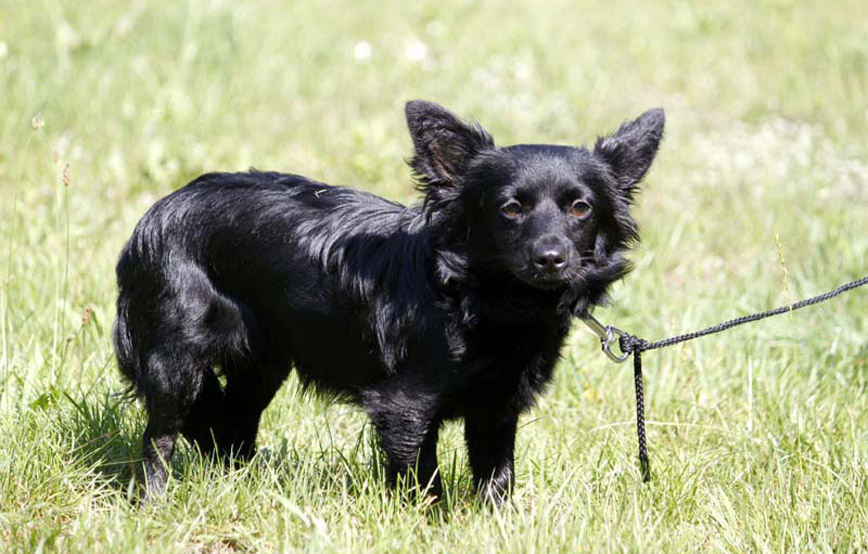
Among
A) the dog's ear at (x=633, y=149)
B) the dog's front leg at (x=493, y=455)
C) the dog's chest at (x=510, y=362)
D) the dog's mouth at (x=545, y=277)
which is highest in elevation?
the dog's ear at (x=633, y=149)

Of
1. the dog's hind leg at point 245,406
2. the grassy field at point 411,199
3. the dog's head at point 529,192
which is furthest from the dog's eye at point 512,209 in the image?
the dog's hind leg at point 245,406

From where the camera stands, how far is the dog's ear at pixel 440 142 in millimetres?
3309

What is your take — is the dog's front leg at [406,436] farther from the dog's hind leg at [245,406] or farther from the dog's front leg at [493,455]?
the dog's hind leg at [245,406]

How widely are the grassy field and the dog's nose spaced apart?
2.36ft

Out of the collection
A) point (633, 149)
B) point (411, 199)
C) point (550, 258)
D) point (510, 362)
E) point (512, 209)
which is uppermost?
point (633, 149)

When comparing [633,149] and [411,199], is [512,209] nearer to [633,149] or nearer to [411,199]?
[633,149]

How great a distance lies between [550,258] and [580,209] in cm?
35

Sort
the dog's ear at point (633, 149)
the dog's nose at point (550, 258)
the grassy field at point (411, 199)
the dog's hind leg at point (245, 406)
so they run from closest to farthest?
1. the dog's nose at point (550, 258)
2. the grassy field at point (411, 199)
3. the dog's ear at point (633, 149)
4. the dog's hind leg at point (245, 406)

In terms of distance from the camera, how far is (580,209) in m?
3.34

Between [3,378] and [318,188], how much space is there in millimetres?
1377

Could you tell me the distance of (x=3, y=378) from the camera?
12.2ft

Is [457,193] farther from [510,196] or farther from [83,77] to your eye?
[83,77]

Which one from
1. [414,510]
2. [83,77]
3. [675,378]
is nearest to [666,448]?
[675,378]

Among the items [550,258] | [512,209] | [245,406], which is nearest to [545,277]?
[550,258]
